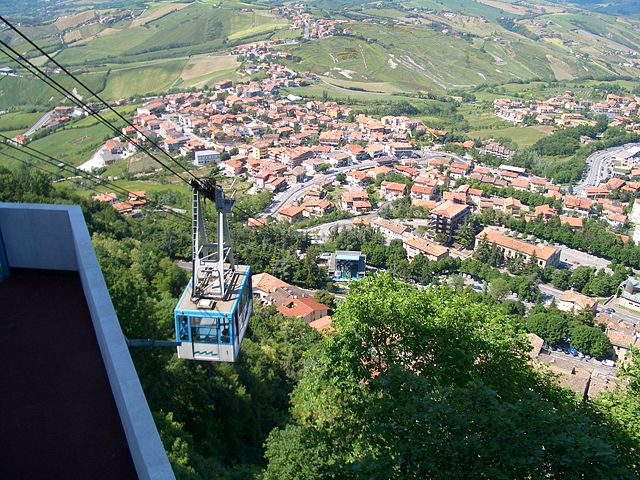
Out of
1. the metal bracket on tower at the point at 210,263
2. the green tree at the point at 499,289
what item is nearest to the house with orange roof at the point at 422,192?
the green tree at the point at 499,289

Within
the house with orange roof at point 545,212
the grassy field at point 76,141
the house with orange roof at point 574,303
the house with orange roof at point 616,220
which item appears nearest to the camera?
the house with orange roof at point 574,303

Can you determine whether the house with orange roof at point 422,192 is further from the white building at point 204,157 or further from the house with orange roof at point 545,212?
the white building at point 204,157

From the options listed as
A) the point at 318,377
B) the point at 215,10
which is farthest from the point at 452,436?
the point at 215,10

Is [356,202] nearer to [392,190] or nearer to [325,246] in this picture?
[392,190]

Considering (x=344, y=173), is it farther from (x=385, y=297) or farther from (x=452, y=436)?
(x=452, y=436)

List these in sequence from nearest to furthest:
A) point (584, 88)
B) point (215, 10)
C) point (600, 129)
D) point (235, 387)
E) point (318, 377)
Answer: point (318, 377) < point (235, 387) < point (600, 129) < point (584, 88) < point (215, 10)

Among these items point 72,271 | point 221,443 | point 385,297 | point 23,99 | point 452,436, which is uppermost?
point 72,271

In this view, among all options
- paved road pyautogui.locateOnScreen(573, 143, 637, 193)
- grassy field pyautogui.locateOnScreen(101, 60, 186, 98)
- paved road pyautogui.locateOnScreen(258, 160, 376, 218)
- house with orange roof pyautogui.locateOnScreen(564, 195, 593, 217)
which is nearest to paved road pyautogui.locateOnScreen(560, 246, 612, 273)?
house with orange roof pyautogui.locateOnScreen(564, 195, 593, 217)
